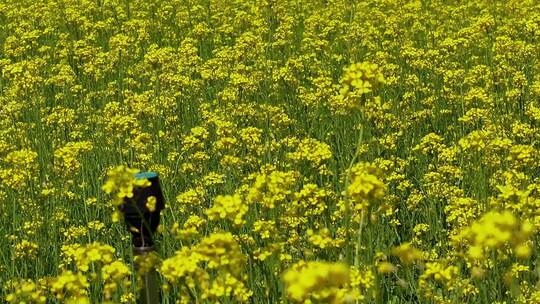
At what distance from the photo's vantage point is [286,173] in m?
3.06

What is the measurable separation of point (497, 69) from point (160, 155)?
3.12m

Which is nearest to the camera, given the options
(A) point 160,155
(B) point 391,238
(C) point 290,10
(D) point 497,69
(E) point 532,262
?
(E) point 532,262

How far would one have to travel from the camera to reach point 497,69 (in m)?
6.64

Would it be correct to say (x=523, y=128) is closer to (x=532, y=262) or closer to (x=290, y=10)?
(x=532, y=262)

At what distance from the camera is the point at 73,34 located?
10.4 m

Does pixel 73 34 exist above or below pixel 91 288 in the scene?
above

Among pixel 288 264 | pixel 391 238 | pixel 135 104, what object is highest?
pixel 135 104

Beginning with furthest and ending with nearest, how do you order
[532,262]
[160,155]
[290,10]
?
[290,10]
[160,155]
[532,262]

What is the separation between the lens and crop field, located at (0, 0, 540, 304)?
2.49m

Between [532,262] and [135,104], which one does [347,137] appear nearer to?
[135,104]

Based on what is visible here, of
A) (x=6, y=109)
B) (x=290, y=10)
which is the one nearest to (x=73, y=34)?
(x=290, y=10)

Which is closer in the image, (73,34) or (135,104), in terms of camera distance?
(135,104)

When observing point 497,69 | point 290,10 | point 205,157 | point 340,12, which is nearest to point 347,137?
point 205,157

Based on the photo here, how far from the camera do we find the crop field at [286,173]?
2.49 m
